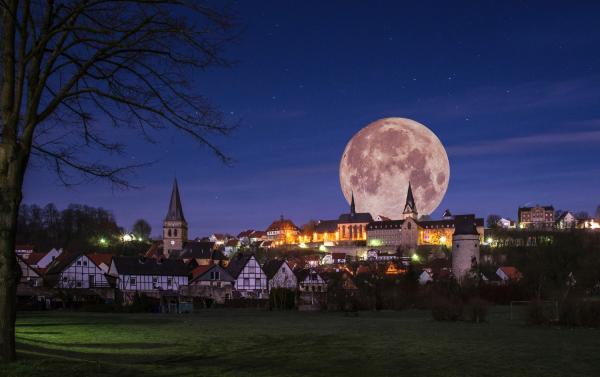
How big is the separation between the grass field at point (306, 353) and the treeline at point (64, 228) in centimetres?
13628

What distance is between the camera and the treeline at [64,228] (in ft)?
527

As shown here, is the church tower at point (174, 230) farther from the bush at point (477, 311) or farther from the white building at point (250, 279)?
the bush at point (477, 311)

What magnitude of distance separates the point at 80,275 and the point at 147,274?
31.1 ft

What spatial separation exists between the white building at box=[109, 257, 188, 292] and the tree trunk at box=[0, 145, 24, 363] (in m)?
78.5

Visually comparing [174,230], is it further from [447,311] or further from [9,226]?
[9,226]

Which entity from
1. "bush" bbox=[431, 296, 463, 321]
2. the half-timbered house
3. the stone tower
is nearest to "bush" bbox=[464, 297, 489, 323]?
"bush" bbox=[431, 296, 463, 321]

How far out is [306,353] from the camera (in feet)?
59.1

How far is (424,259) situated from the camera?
167500mm

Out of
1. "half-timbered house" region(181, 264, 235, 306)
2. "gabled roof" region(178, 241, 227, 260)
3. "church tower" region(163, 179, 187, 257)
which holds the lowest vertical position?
"half-timbered house" region(181, 264, 235, 306)

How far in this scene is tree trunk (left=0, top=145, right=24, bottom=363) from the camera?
11.7 m

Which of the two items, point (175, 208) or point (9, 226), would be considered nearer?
point (9, 226)

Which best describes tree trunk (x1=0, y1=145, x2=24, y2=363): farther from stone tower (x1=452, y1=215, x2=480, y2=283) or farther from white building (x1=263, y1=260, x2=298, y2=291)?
stone tower (x1=452, y1=215, x2=480, y2=283)

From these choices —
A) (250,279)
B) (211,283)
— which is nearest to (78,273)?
(211,283)

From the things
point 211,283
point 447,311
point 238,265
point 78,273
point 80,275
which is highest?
point 238,265
